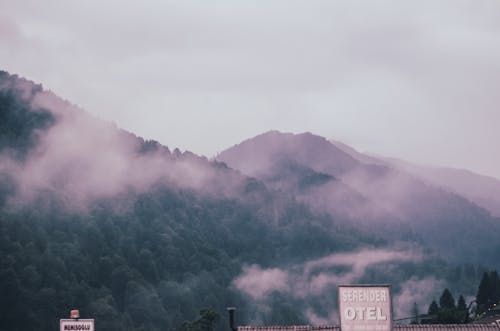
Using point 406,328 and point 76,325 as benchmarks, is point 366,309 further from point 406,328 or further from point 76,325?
point 76,325

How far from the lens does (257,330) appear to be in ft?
242

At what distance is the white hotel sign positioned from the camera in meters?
65.2

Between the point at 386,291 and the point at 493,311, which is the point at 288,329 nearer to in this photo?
the point at 386,291

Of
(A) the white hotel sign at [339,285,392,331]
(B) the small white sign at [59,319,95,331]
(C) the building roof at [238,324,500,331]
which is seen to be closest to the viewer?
(B) the small white sign at [59,319,95,331]

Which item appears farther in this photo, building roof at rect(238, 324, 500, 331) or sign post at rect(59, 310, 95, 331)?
building roof at rect(238, 324, 500, 331)

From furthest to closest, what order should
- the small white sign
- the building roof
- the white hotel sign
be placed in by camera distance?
the building roof < the white hotel sign < the small white sign

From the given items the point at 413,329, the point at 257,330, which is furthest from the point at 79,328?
the point at 413,329

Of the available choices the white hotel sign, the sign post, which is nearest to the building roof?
the white hotel sign

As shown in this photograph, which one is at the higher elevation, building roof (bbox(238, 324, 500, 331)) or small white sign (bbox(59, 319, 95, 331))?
small white sign (bbox(59, 319, 95, 331))

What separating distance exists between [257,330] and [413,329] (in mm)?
15374

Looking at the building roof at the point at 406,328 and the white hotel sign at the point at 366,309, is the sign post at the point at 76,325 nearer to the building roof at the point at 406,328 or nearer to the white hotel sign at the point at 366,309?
the building roof at the point at 406,328

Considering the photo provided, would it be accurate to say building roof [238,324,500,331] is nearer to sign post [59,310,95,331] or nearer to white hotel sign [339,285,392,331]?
white hotel sign [339,285,392,331]

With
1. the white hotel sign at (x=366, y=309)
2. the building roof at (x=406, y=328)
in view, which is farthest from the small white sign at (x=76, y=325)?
the white hotel sign at (x=366, y=309)

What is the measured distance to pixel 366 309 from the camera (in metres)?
65.5
